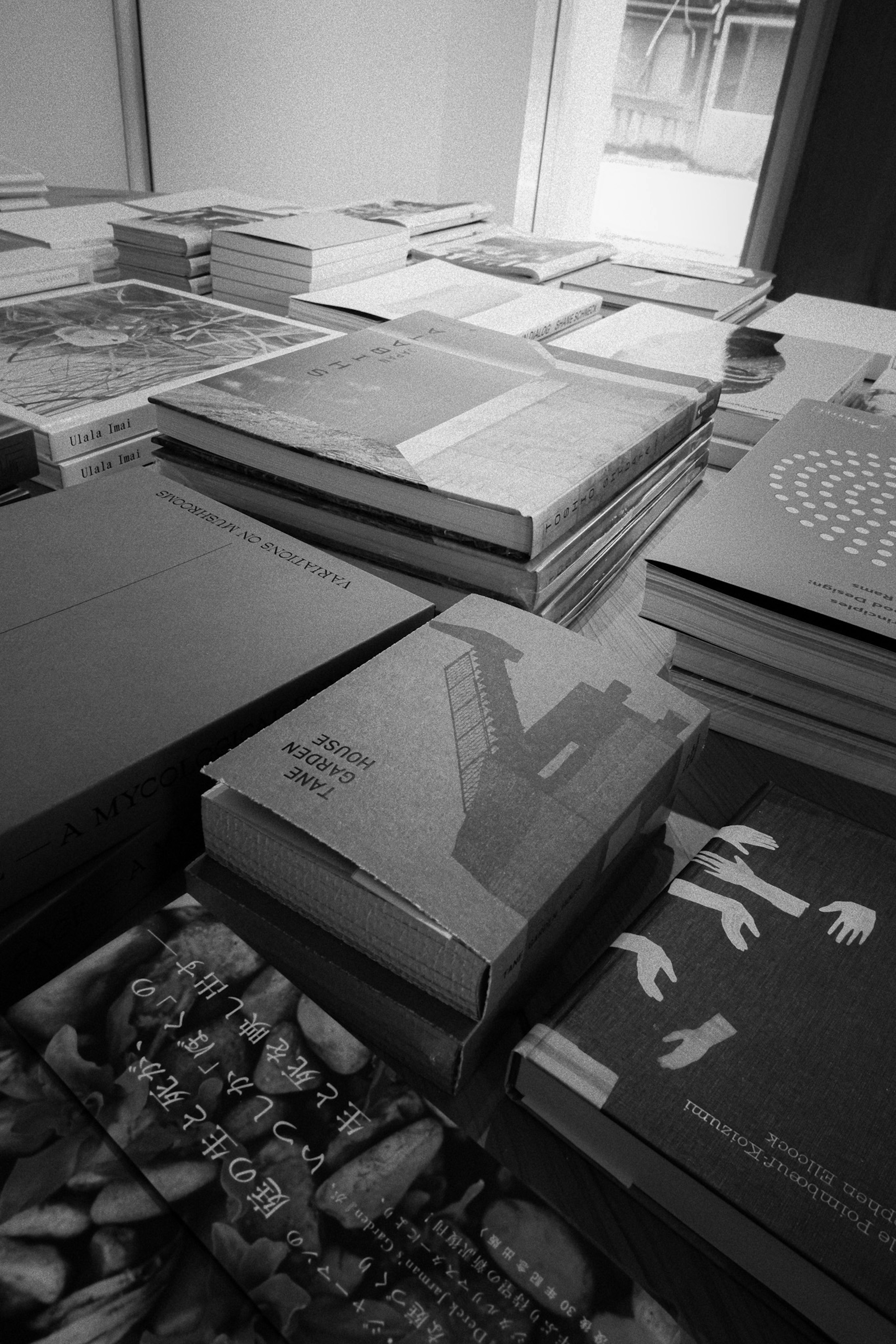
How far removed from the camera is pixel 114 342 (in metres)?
1.04

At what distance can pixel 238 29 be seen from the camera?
10.6 ft

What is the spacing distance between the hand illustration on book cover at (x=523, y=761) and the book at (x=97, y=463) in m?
0.45

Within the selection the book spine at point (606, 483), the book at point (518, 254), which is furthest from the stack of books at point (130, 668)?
the book at point (518, 254)

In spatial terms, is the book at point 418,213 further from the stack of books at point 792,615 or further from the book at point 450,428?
the stack of books at point 792,615

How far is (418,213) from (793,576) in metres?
1.35

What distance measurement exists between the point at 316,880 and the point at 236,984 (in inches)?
2.3

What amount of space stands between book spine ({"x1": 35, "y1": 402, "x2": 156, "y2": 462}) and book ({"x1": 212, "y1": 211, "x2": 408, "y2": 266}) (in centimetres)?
48

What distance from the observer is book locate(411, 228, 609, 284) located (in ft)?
4.81

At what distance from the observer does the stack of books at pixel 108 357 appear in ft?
2.83

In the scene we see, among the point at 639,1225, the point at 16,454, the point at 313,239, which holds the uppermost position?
the point at 313,239

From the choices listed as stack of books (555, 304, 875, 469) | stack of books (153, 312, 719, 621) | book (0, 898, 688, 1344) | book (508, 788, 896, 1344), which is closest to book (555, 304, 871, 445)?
stack of books (555, 304, 875, 469)

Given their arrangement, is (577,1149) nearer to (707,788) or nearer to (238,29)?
(707,788)

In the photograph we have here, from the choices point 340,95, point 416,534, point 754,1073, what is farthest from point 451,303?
point 340,95

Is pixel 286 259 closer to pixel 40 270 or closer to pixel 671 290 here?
pixel 40 270
